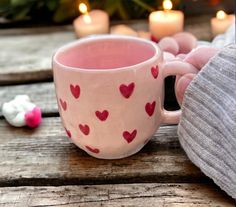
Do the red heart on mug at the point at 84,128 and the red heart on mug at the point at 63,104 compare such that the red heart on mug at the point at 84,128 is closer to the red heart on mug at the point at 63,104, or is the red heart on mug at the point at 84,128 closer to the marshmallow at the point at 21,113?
the red heart on mug at the point at 63,104

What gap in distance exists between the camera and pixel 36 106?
Result: 651mm

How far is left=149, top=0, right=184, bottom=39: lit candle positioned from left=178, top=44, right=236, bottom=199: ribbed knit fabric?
1.27ft

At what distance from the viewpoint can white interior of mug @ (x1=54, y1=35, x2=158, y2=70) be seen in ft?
1.88

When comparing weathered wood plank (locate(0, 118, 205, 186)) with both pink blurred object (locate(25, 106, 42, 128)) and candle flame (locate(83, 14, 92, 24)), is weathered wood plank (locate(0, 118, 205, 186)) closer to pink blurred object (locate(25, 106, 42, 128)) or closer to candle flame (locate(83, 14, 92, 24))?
pink blurred object (locate(25, 106, 42, 128))

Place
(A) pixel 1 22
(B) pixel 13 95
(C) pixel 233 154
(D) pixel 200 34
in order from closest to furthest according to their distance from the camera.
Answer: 1. (C) pixel 233 154
2. (B) pixel 13 95
3. (D) pixel 200 34
4. (A) pixel 1 22

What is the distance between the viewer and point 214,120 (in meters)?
0.48

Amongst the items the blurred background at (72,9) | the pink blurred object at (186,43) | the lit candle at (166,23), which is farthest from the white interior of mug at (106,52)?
the blurred background at (72,9)

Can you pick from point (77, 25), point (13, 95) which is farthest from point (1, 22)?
point (13, 95)

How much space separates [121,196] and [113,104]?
9cm

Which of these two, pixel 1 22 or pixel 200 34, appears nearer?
pixel 200 34

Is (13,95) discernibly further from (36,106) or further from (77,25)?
(77,25)

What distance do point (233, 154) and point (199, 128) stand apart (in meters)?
0.06

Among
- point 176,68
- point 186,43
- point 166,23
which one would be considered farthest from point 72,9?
point 176,68

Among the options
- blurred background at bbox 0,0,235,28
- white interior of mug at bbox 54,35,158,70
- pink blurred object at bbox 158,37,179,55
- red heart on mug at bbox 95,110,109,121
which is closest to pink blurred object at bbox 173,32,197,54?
pink blurred object at bbox 158,37,179,55
